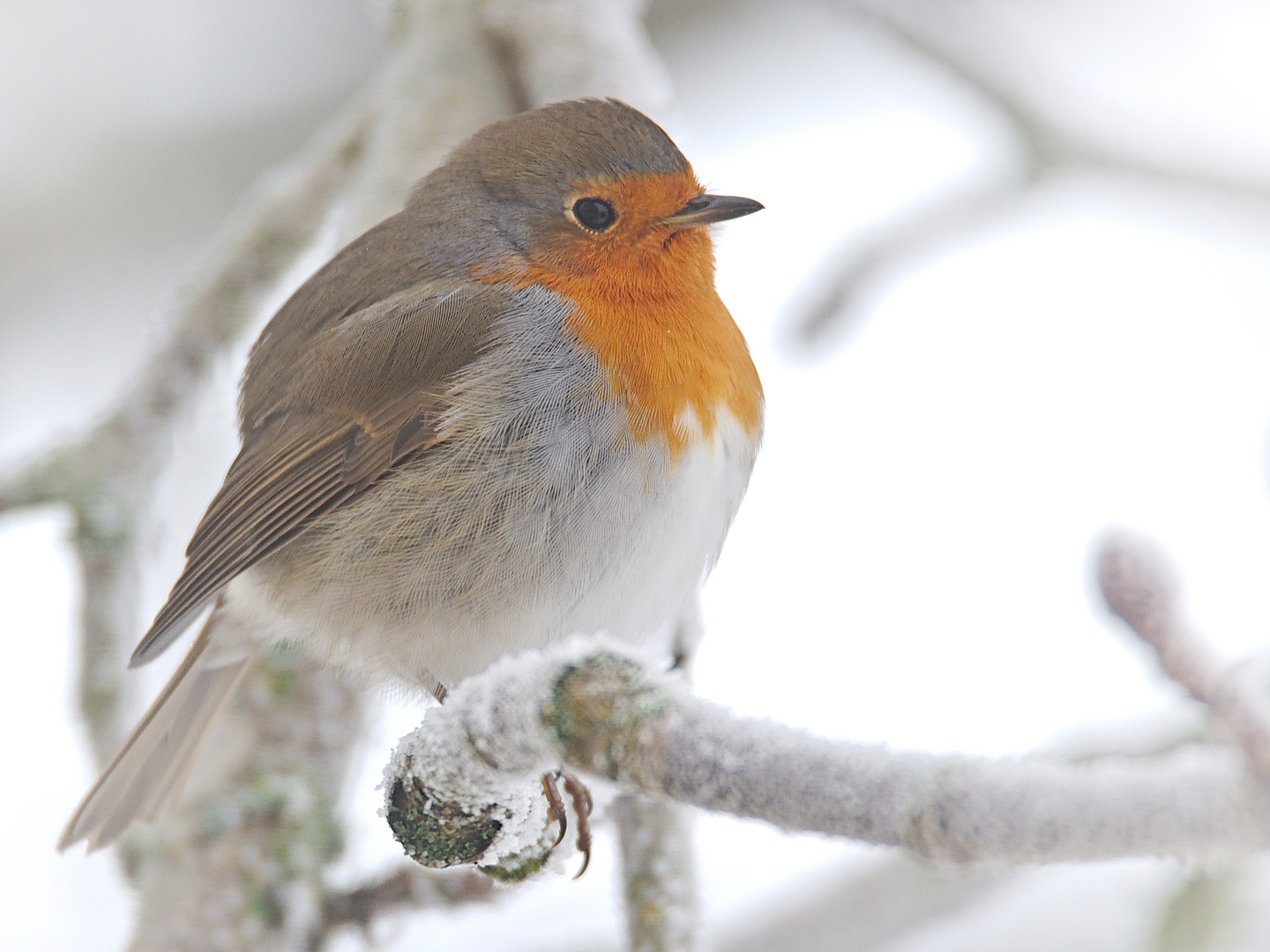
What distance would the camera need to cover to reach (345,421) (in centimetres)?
249

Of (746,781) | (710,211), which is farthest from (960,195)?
(746,781)

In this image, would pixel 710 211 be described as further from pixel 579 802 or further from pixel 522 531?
pixel 579 802

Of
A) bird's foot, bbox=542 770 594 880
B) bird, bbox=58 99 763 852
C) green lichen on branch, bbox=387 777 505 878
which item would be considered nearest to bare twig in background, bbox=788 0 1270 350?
bird, bbox=58 99 763 852

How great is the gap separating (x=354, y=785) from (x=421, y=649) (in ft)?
1.96

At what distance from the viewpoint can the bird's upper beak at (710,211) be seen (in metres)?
2.46

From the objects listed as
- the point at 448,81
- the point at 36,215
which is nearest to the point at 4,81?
the point at 36,215

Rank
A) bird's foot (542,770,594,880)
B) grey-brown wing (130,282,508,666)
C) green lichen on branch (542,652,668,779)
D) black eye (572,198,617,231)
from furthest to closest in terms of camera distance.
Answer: black eye (572,198,617,231) < grey-brown wing (130,282,508,666) < bird's foot (542,770,594,880) < green lichen on branch (542,652,668,779)

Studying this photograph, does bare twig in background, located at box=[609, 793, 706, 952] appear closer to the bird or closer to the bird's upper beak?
the bird

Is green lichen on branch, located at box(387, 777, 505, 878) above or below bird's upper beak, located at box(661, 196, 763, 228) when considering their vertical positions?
below

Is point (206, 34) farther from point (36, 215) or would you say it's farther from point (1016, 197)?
point (1016, 197)

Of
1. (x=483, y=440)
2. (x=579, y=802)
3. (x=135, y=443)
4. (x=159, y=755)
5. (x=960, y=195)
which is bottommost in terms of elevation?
(x=579, y=802)

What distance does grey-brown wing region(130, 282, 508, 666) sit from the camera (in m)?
2.41

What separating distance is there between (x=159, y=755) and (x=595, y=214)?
4.86 feet

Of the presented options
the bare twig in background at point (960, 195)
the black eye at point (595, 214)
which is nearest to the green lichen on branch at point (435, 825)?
the black eye at point (595, 214)
